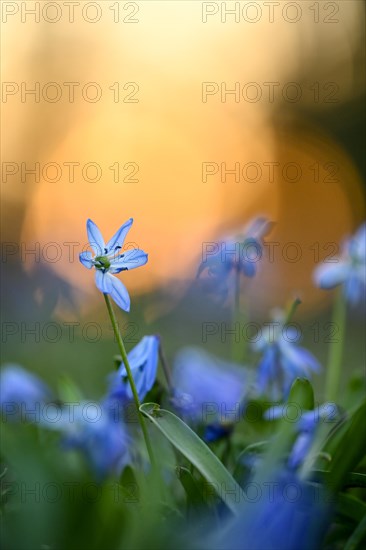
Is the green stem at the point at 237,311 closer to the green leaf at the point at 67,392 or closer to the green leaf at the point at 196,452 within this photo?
the green leaf at the point at 67,392

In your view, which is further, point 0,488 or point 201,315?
point 201,315

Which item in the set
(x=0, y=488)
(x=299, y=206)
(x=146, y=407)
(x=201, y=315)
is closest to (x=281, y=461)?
(x=146, y=407)

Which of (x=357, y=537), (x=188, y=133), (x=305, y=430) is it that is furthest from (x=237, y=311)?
(x=188, y=133)

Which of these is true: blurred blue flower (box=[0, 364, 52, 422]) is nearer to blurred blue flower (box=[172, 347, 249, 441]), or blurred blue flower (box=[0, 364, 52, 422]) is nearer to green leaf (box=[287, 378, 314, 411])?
blurred blue flower (box=[172, 347, 249, 441])

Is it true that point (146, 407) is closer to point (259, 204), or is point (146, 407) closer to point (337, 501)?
point (337, 501)

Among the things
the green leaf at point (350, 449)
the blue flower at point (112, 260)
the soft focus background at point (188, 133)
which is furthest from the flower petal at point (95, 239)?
the soft focus background at point (188, 133)

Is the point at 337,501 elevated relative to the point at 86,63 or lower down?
lower down

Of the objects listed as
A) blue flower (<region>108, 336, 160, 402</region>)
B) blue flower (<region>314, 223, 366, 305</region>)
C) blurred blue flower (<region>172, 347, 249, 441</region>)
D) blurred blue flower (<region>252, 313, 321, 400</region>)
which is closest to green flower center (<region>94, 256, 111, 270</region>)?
blue flower (<region>108, 336, 160, 402</region>)
